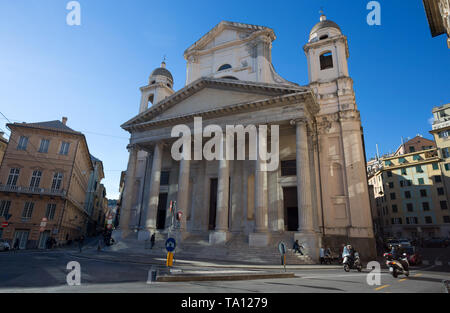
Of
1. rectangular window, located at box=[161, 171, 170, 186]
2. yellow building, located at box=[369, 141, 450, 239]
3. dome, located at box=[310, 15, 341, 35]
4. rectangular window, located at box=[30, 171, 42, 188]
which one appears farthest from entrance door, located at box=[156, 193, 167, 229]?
yellow building, located at box=[369, 141, 450, 239]

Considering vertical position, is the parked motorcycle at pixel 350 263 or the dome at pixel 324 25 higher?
the dome at pixel 324 25

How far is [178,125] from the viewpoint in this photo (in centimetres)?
2284

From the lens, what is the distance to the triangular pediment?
1973 centimetres

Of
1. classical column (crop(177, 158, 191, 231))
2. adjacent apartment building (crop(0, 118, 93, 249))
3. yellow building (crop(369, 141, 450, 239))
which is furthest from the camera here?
yellow building (crop(369, 141, 450, 239))

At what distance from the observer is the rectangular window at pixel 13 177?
26594 millimetres

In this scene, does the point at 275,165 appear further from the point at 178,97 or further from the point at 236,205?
the point at 178,97

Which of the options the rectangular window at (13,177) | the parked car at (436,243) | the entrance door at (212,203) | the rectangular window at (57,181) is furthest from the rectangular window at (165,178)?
the parked car at (436,243)

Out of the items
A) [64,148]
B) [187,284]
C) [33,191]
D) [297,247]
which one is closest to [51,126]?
[64,148]

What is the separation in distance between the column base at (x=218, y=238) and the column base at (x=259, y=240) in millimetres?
1839

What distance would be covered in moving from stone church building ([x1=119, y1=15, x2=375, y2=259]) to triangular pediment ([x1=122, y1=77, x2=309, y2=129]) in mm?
90

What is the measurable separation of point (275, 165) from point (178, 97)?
34.5 ft

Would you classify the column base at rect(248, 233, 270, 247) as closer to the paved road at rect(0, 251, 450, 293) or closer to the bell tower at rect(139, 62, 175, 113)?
the paved road at rect(0, 251, 450, 293)

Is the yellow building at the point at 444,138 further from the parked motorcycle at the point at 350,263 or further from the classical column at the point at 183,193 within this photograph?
the classical column at the point at 183,193
